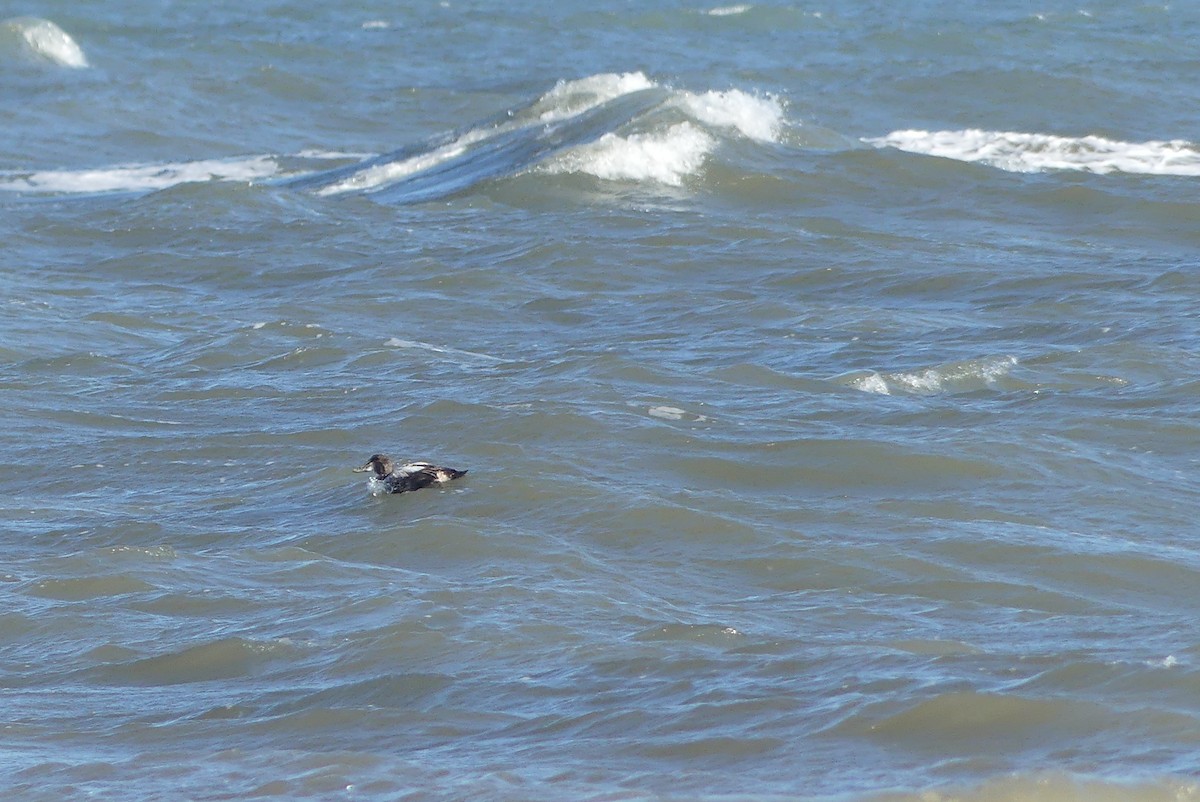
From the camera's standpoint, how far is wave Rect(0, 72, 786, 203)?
1666 centimetres

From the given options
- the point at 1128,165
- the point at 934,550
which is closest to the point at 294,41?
the point at 1128,165

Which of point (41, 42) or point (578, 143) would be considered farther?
point (41, 42)

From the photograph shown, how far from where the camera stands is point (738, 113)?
60.4 feet

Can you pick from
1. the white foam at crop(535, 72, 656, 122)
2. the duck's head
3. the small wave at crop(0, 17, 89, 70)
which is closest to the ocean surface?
the duck's head

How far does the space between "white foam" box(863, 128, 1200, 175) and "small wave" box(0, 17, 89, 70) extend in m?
14.6

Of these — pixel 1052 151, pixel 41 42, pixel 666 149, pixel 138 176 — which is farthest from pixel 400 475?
pixel 41 42

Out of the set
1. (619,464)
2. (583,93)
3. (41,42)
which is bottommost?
(619,464)

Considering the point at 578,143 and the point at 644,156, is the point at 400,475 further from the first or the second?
the point at 578,143

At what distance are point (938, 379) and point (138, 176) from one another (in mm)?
11924

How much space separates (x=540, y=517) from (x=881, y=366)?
2927 mm

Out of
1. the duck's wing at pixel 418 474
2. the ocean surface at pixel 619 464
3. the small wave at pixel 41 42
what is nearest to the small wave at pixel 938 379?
the ocean surface at pixel 619 464

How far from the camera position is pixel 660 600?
6746mm

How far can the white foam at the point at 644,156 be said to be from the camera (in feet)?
53.6

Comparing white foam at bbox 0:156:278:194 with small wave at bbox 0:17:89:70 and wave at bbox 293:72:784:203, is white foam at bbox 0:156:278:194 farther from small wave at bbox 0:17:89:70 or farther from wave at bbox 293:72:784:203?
small wave at bbox 0:17:89:70
